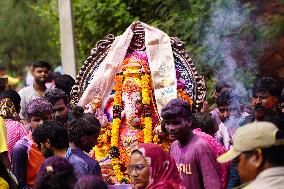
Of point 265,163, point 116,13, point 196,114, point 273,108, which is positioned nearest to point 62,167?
point 265,163

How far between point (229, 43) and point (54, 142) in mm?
6091

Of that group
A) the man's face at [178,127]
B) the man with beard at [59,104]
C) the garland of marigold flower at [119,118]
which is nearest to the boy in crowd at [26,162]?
the man's face at [178,127]

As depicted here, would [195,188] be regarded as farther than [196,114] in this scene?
No

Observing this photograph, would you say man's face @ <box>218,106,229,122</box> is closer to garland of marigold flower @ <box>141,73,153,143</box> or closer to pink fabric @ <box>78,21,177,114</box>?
pink fabric @ <box>78,21,177,114</box>

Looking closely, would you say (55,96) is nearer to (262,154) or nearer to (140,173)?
(140,173)

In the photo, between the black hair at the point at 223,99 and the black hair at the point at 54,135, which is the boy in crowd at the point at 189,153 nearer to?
the black hair at the point at 54,135

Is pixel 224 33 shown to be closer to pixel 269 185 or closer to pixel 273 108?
pixel 273 108

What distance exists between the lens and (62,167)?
7.37m

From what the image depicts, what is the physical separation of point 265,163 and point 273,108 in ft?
10.9

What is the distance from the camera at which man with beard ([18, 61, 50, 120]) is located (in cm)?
1415

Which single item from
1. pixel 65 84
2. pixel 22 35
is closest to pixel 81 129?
pixel 65 84

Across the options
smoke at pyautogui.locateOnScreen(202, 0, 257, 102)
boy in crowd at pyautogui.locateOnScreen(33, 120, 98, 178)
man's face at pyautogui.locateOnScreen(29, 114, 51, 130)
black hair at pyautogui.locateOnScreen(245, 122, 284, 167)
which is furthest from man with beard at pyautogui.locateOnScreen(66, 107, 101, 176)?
smoke at pyautogui.locateOnScreen(202, 0, 257, 102)

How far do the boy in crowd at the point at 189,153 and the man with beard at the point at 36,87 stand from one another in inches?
175

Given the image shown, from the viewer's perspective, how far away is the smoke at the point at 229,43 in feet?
48.0
